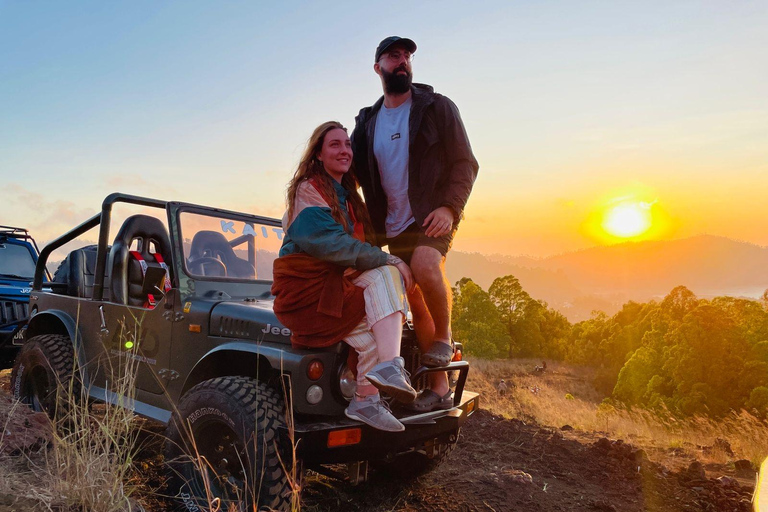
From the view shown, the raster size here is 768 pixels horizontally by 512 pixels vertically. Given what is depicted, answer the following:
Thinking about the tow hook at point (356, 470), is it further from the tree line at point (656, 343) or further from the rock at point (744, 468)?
the tree line at point (656, 343)

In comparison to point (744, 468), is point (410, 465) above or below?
above

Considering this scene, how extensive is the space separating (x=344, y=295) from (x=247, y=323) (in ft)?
2.32

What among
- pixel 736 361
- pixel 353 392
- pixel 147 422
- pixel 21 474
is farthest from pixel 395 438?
pixel 736 361

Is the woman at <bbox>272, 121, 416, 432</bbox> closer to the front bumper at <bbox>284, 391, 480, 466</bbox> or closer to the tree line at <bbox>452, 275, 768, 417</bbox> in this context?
the front bumper at <bbox>284, 391, 480, 466</bbox>

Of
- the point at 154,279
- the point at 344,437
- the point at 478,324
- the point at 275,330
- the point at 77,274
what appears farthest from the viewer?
the point at 478,324

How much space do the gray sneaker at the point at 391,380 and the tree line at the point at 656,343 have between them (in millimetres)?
18862

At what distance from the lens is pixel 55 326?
511 centimetres

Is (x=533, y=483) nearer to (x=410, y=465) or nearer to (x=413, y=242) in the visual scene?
(x=410, y=465)

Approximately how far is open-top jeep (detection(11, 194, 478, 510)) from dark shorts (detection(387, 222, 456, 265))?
0.54 meters

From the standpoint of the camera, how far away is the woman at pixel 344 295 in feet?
9.07

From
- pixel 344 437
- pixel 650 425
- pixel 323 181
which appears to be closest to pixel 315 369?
pixel 344 437

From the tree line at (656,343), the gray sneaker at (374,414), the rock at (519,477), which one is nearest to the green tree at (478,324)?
the tree line at (656,343)

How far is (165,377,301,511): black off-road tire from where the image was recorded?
104 inches

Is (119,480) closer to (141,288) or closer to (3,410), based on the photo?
(141,288)
